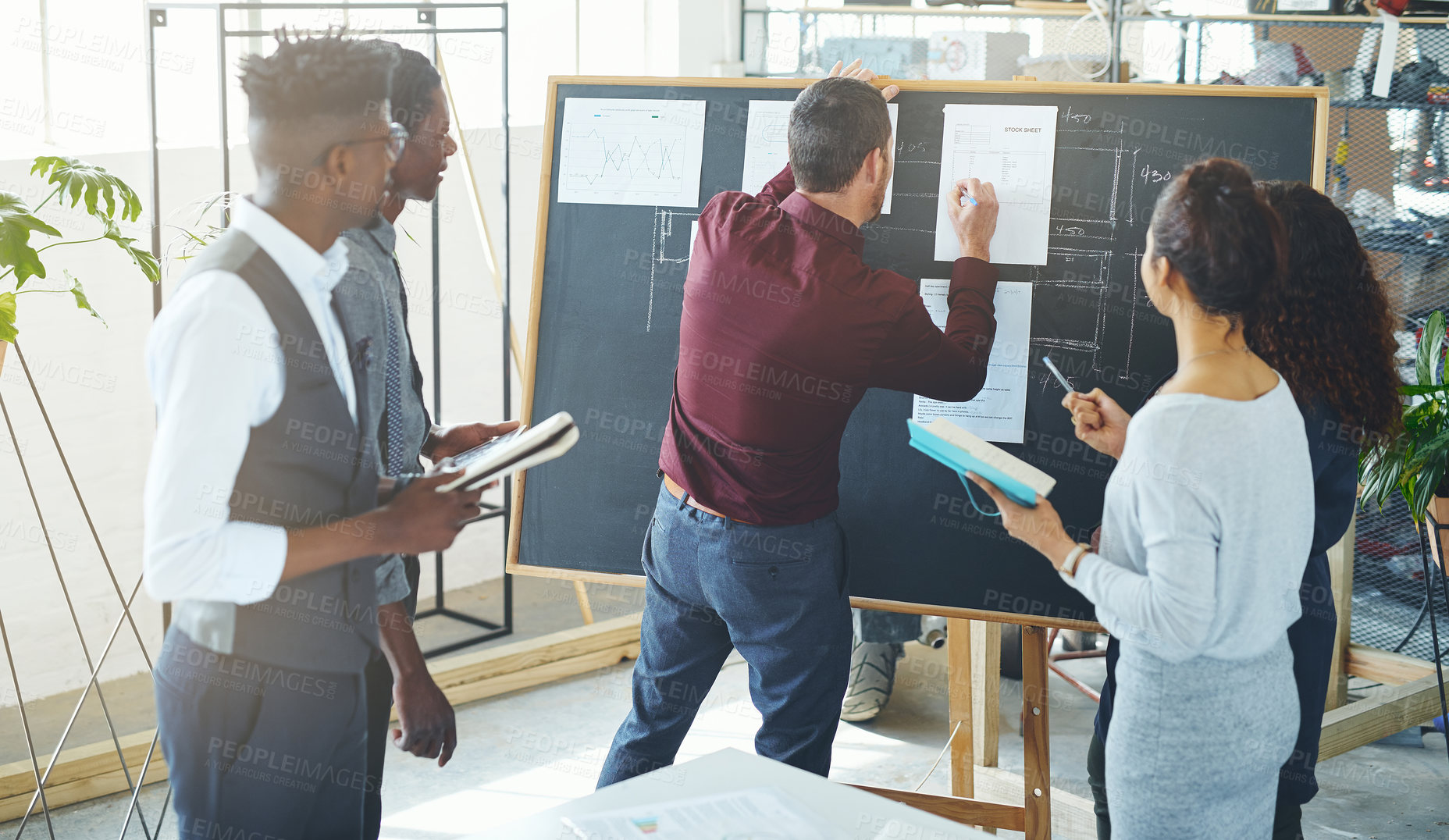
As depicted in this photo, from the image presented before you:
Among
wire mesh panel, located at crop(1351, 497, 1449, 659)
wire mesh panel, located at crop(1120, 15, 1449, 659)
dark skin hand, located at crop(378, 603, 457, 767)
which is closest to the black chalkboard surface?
dark skin hand, located at crop(378, 603, 457, 767)

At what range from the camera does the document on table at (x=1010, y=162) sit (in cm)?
226

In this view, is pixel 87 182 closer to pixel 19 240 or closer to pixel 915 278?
pixel 19 240

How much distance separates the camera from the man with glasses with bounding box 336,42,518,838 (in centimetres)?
137

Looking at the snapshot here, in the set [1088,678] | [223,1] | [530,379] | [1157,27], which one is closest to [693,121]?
[530,379]

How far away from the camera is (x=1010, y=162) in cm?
227

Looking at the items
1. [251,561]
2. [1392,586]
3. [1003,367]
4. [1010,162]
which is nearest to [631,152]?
[1010,162]

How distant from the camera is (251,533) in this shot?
123 centimetres

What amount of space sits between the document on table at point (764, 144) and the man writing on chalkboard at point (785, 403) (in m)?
0.18

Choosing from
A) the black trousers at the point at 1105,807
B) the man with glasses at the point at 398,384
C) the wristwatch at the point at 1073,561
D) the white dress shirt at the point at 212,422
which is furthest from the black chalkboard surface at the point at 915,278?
the white dress shirt at the point at 212,422

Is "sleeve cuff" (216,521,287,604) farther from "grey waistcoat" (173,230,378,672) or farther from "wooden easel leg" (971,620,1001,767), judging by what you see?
"wooden easel leg" (971,620,1001,767)

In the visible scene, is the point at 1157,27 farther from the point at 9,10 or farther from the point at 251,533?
the point at 251,533

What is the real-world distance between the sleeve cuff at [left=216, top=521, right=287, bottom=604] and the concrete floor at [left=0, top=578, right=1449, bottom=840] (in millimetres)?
1675

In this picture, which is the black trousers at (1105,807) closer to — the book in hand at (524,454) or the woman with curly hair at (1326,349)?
the woman with curly hair at (1326,349)

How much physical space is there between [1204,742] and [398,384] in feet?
3.78
